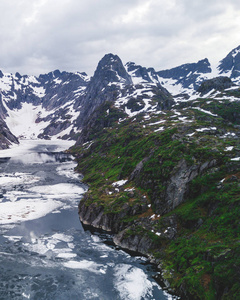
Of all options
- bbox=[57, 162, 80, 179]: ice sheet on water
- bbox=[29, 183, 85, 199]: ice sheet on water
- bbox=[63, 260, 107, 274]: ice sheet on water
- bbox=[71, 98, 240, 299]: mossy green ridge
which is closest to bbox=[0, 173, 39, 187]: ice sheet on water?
bbox=[29, 183, 85, 199]: ice sheet on water

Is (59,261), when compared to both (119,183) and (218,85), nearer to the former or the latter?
(119,183)

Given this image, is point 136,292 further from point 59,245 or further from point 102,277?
point 59,245

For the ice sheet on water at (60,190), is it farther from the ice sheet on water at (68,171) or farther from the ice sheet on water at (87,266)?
the ice sheet on water at (87,266)

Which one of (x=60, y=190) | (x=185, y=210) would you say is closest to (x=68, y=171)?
(x=60, y=190)

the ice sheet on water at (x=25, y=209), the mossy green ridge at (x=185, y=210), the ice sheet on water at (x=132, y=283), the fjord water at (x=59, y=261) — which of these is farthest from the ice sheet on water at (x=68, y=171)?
the ice sheet on water at (x=132, y=283)

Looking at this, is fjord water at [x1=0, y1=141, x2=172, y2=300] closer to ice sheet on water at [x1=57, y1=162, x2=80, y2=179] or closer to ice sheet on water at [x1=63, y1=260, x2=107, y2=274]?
ice sheet on water at [x1=63, y1=260, x2=107, y2=274]
